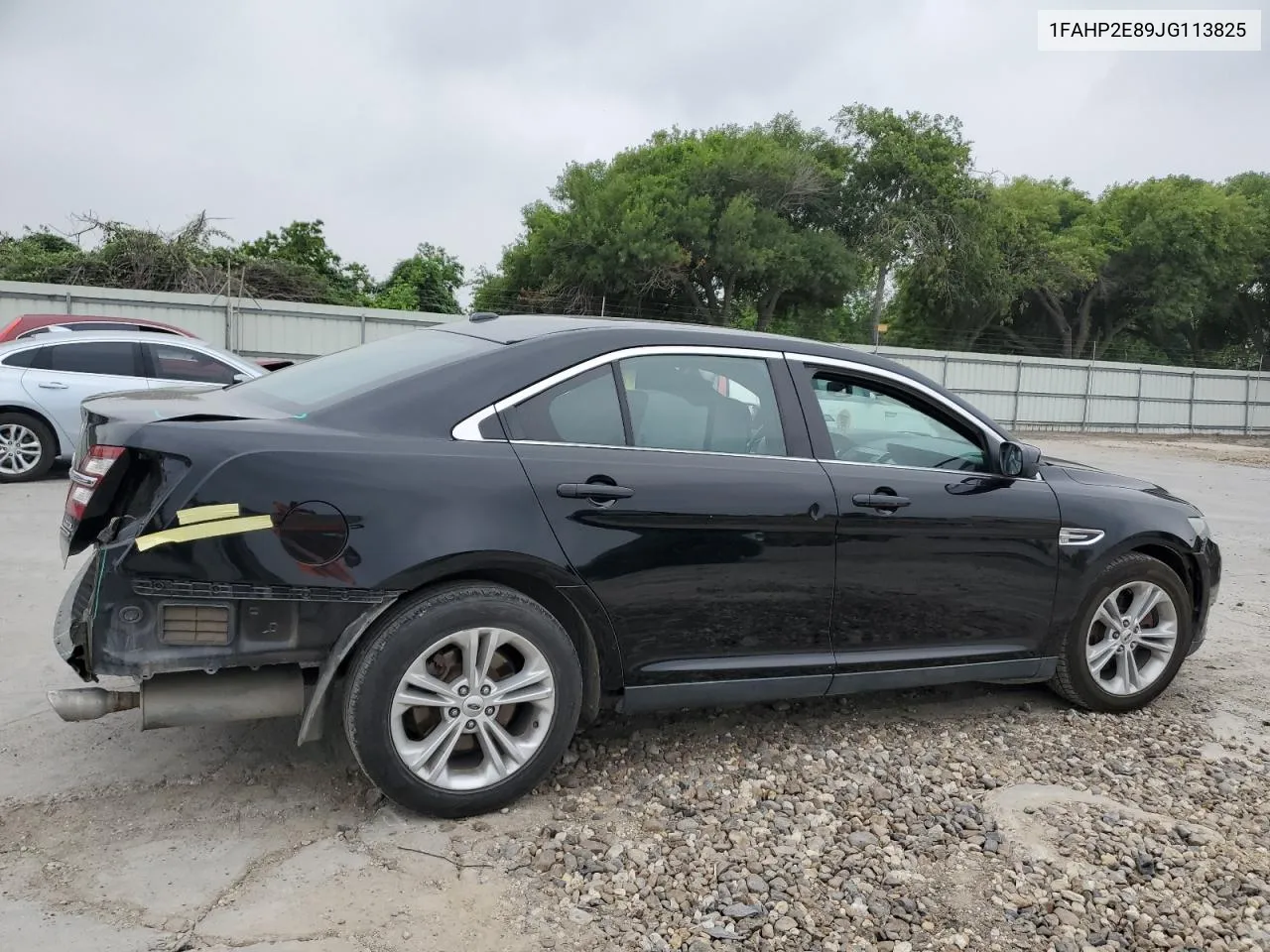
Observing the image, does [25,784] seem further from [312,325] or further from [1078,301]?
[1078,301]

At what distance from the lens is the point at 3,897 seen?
261 centimetres

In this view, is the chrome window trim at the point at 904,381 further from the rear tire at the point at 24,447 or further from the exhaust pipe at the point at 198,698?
the rear tire at the point at 24,447

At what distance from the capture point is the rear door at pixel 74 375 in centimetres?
927

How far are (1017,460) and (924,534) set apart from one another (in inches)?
22.3

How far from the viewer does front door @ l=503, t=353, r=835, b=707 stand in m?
3.24

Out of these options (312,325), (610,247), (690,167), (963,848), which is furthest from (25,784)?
(690,167)

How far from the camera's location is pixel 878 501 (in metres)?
3.68

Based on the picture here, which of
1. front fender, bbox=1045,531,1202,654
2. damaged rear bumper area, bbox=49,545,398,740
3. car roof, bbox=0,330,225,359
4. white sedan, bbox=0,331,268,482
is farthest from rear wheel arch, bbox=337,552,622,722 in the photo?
car roof, bbox=0,330,225,359

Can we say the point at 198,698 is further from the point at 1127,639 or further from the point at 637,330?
the point at 1127,639

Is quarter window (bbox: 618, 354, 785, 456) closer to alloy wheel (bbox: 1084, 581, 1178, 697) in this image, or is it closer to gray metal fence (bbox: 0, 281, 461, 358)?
alloy wheel (bbox: 1084, 581, 1178, 697)

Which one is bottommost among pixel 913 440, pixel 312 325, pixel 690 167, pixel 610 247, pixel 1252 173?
pixel 913 440

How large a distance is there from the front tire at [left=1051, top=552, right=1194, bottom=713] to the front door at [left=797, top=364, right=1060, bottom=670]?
28cm

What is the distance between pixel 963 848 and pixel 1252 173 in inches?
2137

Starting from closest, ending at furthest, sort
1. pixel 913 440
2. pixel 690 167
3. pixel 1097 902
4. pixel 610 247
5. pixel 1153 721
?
1. pixel 1097 902
2. pixel 913 440
3. pixel 1153 721
4. pixel 610 247
5. pixel 690 167
